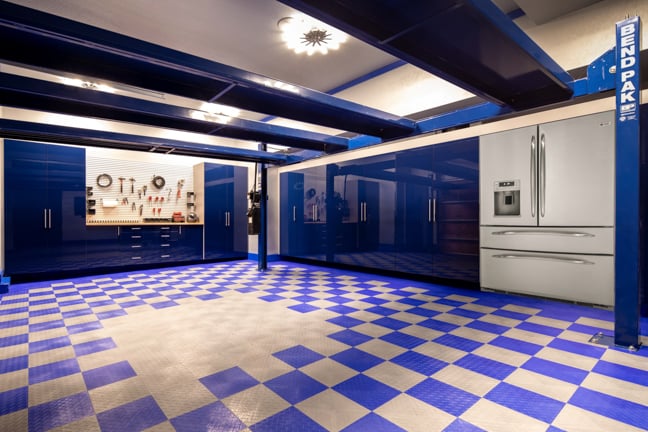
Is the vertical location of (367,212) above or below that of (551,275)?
above

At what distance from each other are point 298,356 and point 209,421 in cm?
89

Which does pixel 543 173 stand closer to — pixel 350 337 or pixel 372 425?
pixel 350 337

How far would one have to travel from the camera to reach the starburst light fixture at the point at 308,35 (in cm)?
402

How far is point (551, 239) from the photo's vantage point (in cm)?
408

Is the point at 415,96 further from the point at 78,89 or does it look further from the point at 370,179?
the point at 78,89

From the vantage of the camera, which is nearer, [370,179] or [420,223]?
[420,223]

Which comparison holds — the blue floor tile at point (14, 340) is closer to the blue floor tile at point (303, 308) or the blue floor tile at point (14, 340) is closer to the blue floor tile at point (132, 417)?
the blue floor tile at point (132, 417)

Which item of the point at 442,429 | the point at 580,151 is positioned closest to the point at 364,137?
the point at 580,151

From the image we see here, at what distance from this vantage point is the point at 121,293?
184 inches

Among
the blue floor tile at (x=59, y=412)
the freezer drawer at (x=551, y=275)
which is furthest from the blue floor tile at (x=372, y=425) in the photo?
the freezer drawer at (x=551, y=275)

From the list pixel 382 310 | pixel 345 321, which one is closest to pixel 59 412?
pixel 345 321

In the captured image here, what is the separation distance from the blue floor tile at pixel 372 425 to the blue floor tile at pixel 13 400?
1808 mm

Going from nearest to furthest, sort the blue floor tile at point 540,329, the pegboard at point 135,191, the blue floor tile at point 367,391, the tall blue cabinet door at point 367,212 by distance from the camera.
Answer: the blue floor tile at point 367,391, the blue floor tile at point 540,329, the tall blue cabinet door at point 367,212, the pegboard at point 135,191

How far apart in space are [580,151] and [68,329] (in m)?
5.70
